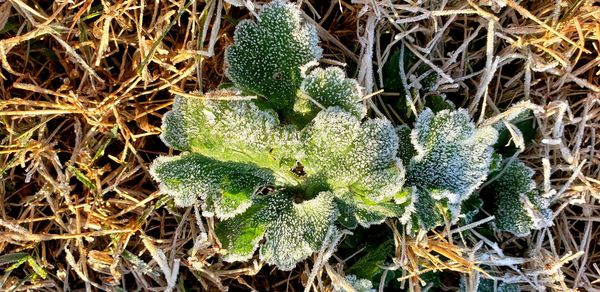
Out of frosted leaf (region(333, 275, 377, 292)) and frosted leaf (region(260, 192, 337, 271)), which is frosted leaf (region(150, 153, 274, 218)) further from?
frosted leaf (region(333, 275, 377, 292))

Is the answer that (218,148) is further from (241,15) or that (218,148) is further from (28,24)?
(28,24)

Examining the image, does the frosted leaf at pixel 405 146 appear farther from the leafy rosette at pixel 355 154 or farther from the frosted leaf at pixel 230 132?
the frosted leaf at pixel 230 132

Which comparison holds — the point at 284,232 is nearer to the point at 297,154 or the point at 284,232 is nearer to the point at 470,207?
the point at 297,154

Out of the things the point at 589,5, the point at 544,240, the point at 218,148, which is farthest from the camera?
the point at 544,240

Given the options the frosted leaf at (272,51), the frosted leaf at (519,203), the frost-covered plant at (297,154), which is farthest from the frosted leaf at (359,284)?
the frosted leaf at (272,51)

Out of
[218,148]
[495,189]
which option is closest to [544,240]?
[495,189]

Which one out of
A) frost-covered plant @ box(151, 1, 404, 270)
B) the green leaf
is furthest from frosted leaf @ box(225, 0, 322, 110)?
the green leaf

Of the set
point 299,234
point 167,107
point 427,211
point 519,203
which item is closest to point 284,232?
point 299,234
